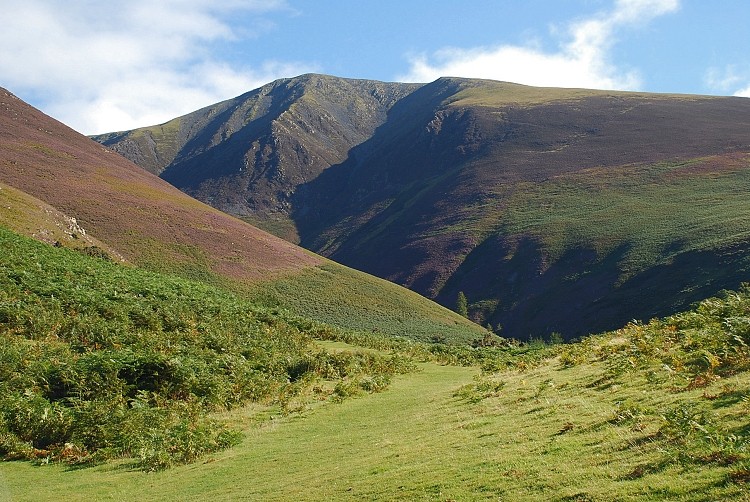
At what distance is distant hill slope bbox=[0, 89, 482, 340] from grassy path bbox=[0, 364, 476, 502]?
43103 mm

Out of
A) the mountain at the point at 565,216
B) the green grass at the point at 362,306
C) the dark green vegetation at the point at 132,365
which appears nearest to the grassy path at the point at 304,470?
the dark green vegetation at the point at 132,365

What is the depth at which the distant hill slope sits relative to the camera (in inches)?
2515

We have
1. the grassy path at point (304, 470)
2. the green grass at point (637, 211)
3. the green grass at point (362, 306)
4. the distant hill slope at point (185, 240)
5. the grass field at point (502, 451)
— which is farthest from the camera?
the green grass at point (637, 211)

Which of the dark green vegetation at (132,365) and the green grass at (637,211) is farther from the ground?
the green grass at (637,211)

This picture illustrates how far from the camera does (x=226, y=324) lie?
1319 inches

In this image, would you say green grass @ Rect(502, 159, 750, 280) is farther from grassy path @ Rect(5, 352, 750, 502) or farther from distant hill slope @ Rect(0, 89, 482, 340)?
grassy path @ Rect(5, 352, 750, 502)

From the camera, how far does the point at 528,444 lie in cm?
1059

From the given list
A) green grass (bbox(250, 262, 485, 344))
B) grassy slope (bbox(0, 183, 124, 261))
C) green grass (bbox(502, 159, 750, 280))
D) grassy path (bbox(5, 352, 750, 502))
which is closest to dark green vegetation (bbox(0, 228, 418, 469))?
grassy path (bbox(5, 352, 750, 502))

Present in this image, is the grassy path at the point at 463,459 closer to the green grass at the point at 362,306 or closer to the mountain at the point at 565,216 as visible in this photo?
the green grass at the point at 362,306

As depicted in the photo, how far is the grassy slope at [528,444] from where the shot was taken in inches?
318

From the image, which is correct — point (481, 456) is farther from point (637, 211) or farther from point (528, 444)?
point (637, 211)

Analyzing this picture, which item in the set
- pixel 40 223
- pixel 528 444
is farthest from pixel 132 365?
pixel 40 223

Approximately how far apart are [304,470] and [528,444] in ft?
15.5

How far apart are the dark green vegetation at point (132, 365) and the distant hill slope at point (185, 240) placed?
77.6ft
